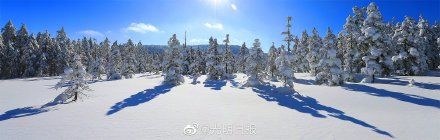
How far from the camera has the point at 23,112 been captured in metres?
23.2

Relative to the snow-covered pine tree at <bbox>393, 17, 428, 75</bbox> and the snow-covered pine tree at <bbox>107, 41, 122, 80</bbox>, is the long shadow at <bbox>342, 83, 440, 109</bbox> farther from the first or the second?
the snow-covered pine tree at <bbox>107, 41, 122, 80</bbox>

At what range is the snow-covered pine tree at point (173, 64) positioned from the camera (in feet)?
155

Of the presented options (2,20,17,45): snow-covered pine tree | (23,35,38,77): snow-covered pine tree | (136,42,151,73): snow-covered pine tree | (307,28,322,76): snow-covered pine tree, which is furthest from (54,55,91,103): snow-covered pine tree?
(136,42,151,73): snow-covered pine tree

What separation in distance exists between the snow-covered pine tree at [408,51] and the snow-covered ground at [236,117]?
19.4 metres

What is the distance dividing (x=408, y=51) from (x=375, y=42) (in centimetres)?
1232

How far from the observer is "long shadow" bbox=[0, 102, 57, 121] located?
71.1 ft

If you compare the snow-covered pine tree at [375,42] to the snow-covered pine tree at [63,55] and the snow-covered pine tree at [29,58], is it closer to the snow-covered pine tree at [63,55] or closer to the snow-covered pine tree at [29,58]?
the snow-covered pine tree at [63,55]

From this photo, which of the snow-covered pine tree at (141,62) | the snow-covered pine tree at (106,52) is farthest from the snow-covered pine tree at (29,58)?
the snow-covered pine tree at (141,62)

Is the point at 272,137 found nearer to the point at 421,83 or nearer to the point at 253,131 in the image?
the point at 253,131

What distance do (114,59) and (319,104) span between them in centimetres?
4829

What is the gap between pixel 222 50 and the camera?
63.0 m

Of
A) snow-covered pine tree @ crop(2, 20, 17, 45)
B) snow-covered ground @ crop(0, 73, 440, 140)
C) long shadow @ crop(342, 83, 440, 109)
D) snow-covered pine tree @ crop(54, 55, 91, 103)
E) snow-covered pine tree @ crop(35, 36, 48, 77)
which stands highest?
snow-covered pine tree @ crop(2, 20, 17, 45)

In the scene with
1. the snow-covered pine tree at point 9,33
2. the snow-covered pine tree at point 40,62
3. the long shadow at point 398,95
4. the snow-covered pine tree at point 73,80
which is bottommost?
the long shadow at point 398,95

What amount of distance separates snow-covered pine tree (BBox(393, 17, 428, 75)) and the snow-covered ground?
63.6 ft
